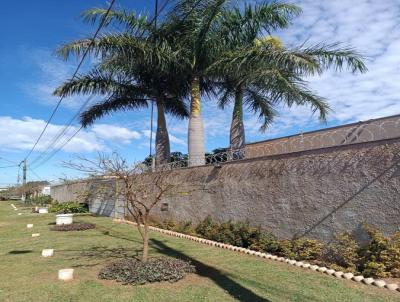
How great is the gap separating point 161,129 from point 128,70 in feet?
9.51

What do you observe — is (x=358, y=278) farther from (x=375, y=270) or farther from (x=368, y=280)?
(x=375, y=270)

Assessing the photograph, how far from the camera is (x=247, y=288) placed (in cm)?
607

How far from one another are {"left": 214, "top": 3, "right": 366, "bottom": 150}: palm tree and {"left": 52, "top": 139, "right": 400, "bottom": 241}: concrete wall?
275 cm

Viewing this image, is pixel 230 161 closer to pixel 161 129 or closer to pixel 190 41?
pixel 190 41

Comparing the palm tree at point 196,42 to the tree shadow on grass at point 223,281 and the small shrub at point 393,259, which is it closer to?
the tree shadow on grass at point 223,281

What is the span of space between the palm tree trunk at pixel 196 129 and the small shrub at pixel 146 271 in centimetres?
720

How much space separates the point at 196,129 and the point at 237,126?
1504 millimetres

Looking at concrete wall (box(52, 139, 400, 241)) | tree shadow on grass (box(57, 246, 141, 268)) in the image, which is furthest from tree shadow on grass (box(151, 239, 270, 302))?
concrete wall (box(52, 139, 400, 241))

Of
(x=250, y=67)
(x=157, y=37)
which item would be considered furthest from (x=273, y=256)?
(x=157, y=37)

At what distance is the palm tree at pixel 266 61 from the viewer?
11039mm

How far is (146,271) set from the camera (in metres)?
6.78

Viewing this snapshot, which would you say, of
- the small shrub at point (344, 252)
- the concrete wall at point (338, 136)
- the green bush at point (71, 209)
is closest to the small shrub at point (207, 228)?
the concrete wall at point (338, 136)

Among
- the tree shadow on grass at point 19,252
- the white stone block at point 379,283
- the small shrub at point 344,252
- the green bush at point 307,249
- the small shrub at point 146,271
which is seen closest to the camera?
the white stone block at point 379,283

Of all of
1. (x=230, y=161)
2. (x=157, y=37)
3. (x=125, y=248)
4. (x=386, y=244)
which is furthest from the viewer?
(x=157, y=37)
